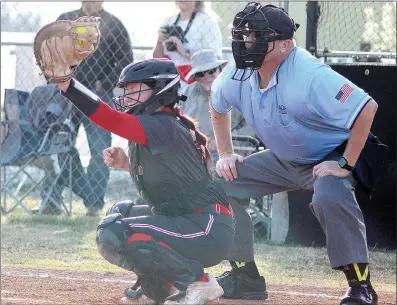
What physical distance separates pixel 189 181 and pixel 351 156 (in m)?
0.90

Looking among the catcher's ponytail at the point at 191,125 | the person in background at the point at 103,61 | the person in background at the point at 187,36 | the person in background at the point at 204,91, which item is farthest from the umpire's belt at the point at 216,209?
the person in background at the point at 103,61

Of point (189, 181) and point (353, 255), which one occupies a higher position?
point (189, 181)

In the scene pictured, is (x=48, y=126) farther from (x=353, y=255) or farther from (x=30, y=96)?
(x=353, y=255)

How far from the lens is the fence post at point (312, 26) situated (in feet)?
27.0

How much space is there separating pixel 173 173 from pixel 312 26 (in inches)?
130

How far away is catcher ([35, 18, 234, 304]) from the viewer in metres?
5.20

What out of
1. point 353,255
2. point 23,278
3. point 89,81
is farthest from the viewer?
point 89,81

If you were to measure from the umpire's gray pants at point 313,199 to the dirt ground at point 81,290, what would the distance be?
48 cm

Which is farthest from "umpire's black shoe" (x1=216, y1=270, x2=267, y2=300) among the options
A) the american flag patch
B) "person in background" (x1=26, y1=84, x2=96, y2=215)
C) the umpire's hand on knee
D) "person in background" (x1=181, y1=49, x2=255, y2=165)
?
"person in background" (x1=26, y1=84, x2=96, y2=215)

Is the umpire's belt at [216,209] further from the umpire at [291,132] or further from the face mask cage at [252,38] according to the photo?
the face mask cage at [252,38]

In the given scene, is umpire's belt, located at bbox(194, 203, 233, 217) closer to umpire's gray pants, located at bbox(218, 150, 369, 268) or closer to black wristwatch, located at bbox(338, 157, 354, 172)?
umpire's gray pants, located at bbox(218, 150, 369, 268)

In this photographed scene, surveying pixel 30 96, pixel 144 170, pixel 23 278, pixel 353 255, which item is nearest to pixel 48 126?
pixel 30 96

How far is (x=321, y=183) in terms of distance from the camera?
5316 millimetres

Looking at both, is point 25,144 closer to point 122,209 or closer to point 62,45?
point 122,209
